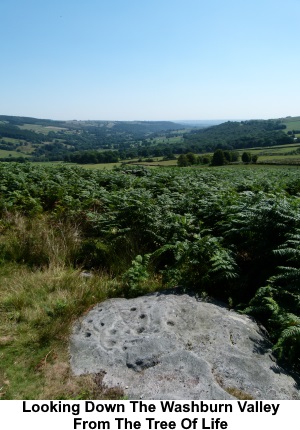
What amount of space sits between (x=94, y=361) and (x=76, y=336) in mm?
545

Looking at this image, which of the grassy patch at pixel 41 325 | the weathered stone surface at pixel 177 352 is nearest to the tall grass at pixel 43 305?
the grassy patch at pixel 41 325

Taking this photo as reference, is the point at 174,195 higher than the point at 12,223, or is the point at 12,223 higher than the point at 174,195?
the point at 174,195

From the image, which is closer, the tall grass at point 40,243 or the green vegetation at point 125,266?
the green vegetation at point 125,266

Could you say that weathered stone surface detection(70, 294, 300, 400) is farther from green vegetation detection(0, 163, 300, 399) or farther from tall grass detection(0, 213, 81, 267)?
tall grass detection(0, 213, 81, 267)

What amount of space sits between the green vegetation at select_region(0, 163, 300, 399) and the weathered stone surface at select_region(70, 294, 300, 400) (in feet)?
0.70

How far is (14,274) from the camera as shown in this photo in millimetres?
5500

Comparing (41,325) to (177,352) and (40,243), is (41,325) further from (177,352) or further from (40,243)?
(40,243)

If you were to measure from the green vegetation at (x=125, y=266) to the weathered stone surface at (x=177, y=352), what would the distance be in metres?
0.21

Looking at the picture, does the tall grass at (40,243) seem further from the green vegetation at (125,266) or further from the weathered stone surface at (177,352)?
the weathered stone surface at (177,352)

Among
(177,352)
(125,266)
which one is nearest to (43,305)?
(125,266)

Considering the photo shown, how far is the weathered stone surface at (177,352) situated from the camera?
3.04 metres

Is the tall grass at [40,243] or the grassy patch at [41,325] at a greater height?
the tall grass at [40,243]

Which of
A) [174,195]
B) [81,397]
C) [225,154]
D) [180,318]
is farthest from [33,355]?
[225,154]

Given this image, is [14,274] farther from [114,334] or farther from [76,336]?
[114,334]
